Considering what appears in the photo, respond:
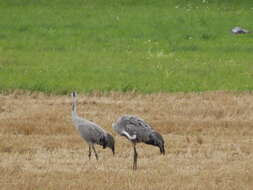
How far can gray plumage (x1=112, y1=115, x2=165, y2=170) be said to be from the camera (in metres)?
13.9

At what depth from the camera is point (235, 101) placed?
20.7 meters

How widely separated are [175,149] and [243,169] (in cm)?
222

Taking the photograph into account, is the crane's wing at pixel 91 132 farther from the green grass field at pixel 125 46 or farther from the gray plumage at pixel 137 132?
the green grass field at pixel 125 46

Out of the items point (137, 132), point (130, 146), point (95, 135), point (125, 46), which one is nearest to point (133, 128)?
point (137, 132)

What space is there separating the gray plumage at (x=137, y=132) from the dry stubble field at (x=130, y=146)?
0.36m

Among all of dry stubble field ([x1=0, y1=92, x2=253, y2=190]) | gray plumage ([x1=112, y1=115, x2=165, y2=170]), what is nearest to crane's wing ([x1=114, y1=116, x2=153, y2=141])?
gray plumage ([x1=112, y1=115, x2=165, y2=170])

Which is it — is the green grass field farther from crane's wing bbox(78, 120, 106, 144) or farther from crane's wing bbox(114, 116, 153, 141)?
crane's wing bbox(114, 116, 153, 141)

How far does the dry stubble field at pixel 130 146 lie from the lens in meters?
12.6

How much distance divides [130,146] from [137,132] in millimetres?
2176

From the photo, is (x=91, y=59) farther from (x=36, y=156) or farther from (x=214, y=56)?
(x=36, y=156)

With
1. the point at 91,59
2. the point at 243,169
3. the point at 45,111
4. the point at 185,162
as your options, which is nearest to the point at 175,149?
the point at 185,162

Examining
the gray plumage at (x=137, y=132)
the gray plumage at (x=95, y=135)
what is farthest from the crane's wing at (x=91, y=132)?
the gray plumage at (x=137, y=132)

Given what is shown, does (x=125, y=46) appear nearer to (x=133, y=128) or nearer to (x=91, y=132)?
(x=91, y=132)

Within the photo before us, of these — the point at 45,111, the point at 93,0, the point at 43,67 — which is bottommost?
the point at 93,0
